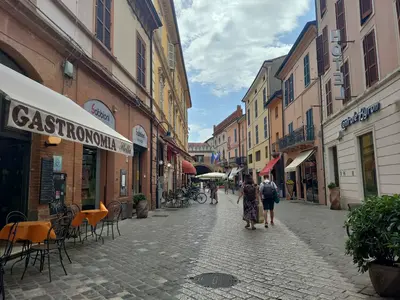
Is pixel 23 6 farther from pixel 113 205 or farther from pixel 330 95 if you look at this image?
pixel 330 95

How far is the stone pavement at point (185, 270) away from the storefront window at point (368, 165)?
6.16m

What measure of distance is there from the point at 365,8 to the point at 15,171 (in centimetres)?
1304

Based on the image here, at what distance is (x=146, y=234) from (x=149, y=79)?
9085mm

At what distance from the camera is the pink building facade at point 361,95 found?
9.99m

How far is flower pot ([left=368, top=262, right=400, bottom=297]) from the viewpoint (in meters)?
3.40

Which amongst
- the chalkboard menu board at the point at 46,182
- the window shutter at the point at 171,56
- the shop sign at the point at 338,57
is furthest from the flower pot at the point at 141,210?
the window shutter at the point at 171,56

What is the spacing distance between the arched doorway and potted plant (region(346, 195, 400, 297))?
5.97 meters

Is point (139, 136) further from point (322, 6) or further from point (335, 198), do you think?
point (322, 6)

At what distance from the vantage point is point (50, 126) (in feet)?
13.4

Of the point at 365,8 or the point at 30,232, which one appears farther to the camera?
the point at 365,8

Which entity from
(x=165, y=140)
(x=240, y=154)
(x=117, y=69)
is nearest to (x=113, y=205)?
(x=117, y=69)

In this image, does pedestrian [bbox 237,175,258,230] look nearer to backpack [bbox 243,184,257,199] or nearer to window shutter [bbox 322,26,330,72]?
backpack [bbox 243,184,257,199]

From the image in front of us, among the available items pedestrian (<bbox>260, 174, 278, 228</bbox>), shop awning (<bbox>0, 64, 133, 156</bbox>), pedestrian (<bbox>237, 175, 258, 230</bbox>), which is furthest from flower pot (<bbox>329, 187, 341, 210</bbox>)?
shop awning (<bbox>0, 64, 133, 156</bbox>)

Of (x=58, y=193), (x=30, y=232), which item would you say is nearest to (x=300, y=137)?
(x=58, y=193)
